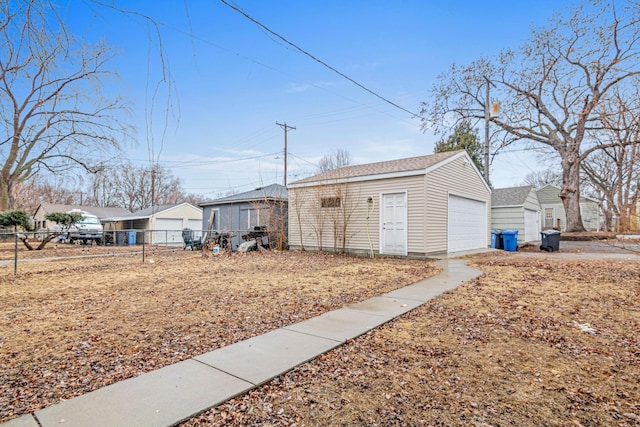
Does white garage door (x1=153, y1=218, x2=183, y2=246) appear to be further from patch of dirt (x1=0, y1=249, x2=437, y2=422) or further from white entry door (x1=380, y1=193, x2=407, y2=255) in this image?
white entry door (x1=380, y1=193, x2=407, y2=255)

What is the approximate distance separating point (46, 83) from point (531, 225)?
71.7 feet

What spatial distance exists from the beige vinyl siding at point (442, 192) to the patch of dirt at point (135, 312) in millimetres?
1817

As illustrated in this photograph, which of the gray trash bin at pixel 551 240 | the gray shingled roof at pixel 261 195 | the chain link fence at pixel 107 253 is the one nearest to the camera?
the chain link fence at pixel 107 253

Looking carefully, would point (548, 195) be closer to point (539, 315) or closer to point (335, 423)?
point (539, 315)

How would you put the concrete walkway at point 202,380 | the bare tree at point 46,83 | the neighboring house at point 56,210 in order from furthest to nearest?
the neighboring house at point 56,210
the concrete walkway at point 202,380
the bare tree at point 46,83

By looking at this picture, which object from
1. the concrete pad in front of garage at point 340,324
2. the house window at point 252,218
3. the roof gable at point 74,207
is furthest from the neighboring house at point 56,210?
the concrete pad in front of garage at point 340,324

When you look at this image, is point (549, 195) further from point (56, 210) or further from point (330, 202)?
point (56, 210)

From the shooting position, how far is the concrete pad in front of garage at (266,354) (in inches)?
103

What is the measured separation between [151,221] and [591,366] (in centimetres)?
2517

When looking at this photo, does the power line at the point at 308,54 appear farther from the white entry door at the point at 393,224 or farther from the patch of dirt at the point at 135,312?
the patch of dirt at the point at 135,312

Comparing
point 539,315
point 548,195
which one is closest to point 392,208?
point 539,315

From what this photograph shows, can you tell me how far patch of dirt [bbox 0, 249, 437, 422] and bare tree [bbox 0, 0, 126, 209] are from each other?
1569 mm

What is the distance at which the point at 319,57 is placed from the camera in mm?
8578

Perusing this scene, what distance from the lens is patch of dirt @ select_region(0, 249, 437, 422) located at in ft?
8.61
